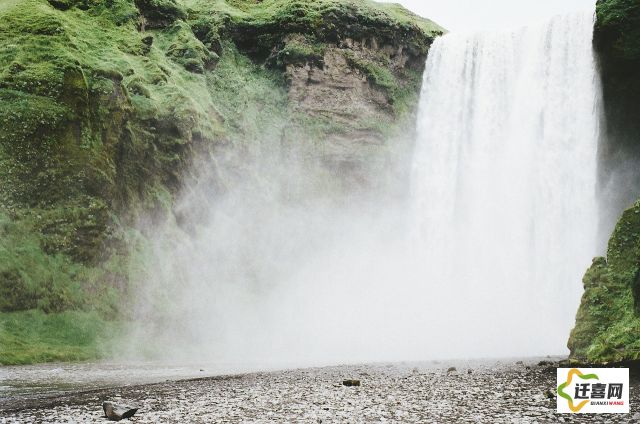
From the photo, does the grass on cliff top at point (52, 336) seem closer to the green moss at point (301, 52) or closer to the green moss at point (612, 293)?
the green moss at point (612, 293)

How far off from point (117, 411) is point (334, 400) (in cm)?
384

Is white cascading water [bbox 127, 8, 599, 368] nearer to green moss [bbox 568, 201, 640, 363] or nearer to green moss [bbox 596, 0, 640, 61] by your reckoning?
green moss [bbox 596, 0, 640, 61]

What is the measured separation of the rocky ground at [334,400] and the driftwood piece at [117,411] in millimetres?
144

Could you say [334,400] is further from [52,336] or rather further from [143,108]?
[143,108]

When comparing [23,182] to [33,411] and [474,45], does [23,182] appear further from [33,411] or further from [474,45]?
[474,45]

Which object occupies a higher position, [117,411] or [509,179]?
[509,179]

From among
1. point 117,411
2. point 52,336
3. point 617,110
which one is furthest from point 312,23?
point 117,411

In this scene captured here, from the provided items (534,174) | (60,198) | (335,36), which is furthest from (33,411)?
(335,36)

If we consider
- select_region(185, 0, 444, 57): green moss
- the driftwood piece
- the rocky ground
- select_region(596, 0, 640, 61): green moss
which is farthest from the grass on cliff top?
select_region(596, 0, 640, 61): green moss

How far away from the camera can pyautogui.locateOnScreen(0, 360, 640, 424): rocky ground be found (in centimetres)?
934

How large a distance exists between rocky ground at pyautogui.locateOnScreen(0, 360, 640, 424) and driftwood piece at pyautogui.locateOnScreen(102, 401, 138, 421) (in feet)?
0.47

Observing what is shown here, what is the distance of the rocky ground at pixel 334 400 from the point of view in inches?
368

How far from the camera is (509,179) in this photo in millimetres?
38375

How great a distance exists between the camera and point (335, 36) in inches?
1705
